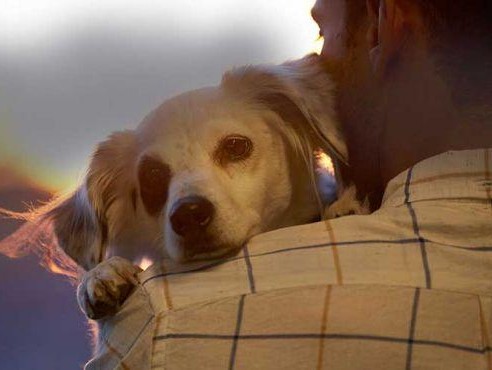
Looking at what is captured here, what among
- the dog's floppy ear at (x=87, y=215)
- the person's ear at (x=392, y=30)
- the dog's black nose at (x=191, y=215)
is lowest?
the dog's floppy ear at (x=87, y=215)

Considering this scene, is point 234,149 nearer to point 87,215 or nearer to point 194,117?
point 194,117

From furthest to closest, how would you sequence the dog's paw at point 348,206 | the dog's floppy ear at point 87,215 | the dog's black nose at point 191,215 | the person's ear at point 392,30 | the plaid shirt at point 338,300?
the dog's floppy ear at point 87,215 < the dog's paw at point 348,206 < the dog's black nose at point 191,215 < the person's ear at point 392,30 < the plaid shirt at point 338,300

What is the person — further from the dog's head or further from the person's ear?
the dog's head

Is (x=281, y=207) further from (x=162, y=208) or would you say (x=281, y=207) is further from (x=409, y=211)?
(x=409, y=211)

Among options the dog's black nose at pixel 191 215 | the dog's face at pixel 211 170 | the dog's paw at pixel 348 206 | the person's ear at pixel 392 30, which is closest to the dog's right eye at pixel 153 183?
the dog's face at pixel 211 170

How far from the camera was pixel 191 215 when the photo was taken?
1106 mm

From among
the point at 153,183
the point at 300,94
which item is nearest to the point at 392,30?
the point at 300,94

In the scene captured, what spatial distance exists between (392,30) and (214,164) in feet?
1.15

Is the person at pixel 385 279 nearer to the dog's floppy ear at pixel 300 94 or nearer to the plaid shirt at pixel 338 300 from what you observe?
the plaid shirt at pixel 338 300

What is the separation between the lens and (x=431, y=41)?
95cm

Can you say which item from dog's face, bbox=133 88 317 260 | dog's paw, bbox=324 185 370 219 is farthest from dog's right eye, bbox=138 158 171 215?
dog's paw, bbox=324 185 370 219

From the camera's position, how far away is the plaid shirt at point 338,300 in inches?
29.9

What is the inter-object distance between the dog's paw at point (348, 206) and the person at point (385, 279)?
24 cm

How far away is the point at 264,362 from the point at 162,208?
0.54 metres
